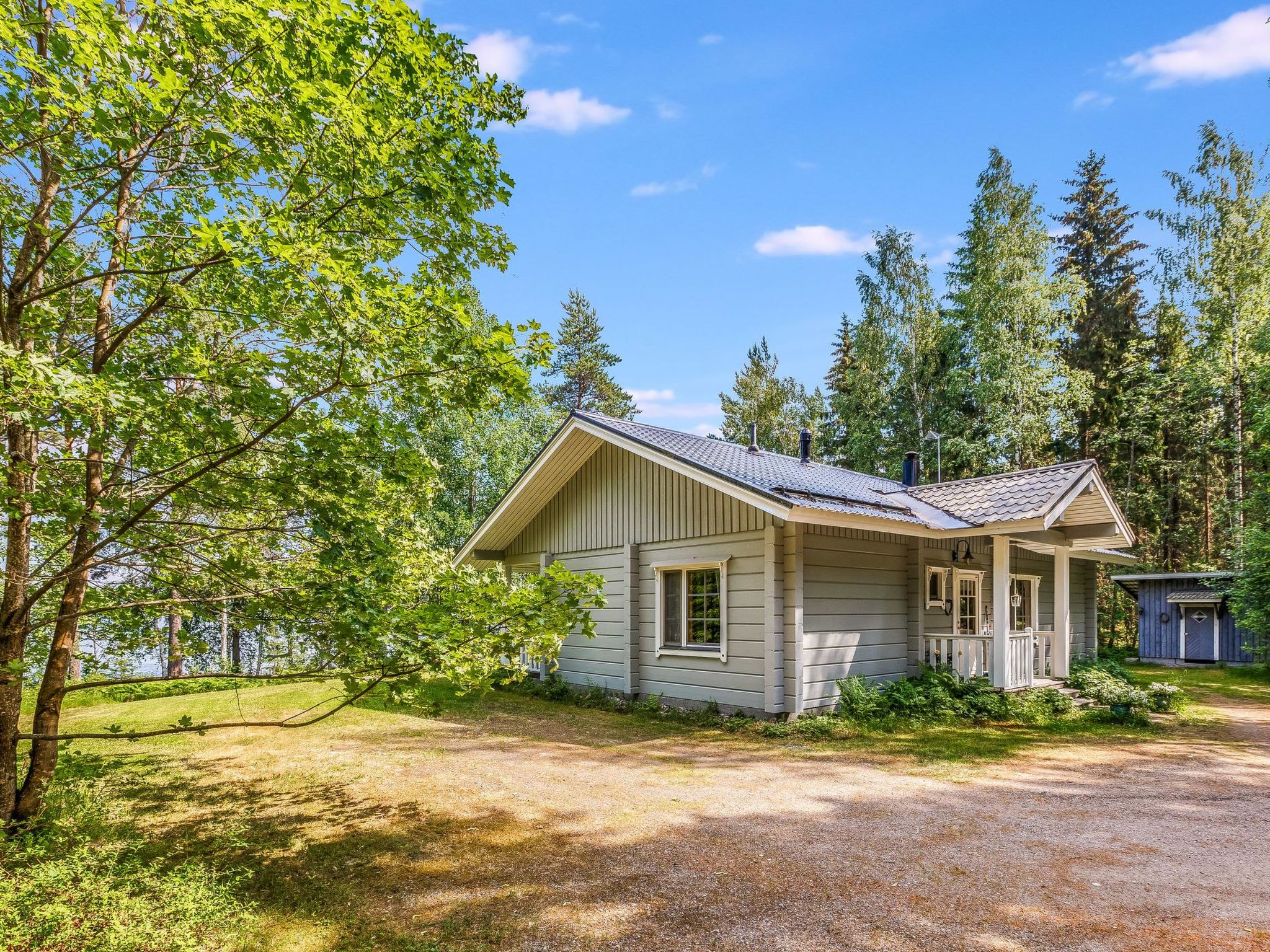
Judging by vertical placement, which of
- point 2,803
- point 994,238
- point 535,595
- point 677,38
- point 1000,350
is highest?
point 994,238

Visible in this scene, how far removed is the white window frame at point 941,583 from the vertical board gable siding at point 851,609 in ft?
1.21

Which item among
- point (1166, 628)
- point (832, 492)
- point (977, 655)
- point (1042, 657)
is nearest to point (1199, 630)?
point (1166, 628)

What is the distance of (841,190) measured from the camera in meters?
15.1

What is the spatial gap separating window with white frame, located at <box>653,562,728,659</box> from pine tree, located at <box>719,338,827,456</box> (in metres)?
20.6

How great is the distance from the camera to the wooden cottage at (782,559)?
333 inches

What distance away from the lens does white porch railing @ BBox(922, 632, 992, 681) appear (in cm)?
966

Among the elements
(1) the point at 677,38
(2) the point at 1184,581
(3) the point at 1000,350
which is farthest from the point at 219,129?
(2) the point at 1184,581

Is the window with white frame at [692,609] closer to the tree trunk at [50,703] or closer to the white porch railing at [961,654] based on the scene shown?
the white porch railing at [961,654]

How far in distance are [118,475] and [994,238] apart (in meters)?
23.2

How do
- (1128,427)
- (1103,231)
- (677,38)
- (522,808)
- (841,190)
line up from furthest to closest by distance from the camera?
1. (1103,231)
2. (1128,427)
3. (841,190)
4. (677,38)
5. (522,808)

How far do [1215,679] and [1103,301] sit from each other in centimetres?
1506

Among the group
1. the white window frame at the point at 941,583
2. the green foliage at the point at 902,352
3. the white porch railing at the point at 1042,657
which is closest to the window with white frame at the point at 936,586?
the white window frame at the point at 941,583

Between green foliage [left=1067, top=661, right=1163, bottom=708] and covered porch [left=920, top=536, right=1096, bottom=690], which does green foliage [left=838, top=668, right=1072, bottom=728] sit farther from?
green foliage [left=1067, top=661, right=1163, bottom=708]

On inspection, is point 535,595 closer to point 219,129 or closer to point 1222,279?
point 219,129
